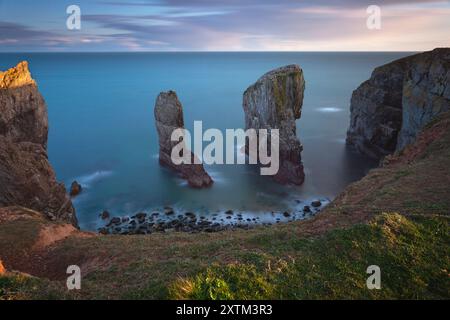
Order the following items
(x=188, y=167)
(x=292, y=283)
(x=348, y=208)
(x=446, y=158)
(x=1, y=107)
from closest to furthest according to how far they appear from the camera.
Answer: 1. (x=292, y=283)
2. (x=348, y=208)
3. (x=446, y=158)
4. (x=1, y=107)
5. (x=188, y=167)

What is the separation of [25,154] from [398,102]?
2330 inches

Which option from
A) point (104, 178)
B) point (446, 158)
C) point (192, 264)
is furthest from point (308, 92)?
point (192, 264)

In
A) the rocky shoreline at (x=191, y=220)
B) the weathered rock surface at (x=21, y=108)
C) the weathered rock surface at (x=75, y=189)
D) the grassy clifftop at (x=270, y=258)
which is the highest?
the weathered rock surface at (x=21, y=108)

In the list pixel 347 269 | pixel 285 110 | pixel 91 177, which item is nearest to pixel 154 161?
pixel 91 177

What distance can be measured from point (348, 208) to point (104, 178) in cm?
4320

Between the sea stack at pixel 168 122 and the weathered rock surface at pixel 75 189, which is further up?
the sea stack at pixel 168 122

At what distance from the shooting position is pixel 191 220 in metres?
44.0

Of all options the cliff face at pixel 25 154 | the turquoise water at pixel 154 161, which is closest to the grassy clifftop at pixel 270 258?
the cliff face at pixel 25 154

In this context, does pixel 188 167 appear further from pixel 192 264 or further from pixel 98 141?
pixel 192 264

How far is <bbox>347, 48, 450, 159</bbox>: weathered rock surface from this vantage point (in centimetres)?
5112

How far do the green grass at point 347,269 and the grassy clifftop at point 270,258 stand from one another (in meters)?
0.03

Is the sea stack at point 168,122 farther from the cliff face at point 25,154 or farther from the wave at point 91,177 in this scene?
the cliff face at point 25,154

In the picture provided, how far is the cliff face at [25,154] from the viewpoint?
32.5 metres

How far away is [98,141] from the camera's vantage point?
7588 cm
